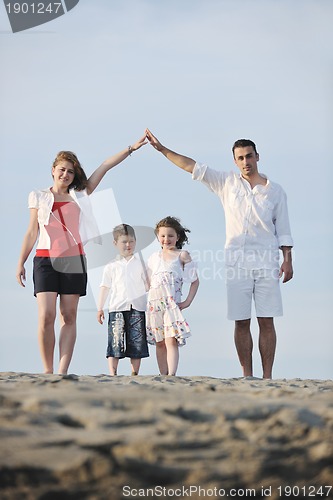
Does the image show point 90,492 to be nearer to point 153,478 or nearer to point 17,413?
point 153,478

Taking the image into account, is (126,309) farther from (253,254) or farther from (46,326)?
(253,254)

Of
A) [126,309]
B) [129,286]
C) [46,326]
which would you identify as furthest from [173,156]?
[46,326]

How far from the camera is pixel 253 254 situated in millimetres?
6562

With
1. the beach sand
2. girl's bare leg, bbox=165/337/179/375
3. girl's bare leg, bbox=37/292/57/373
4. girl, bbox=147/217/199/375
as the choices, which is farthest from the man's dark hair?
the beach sand

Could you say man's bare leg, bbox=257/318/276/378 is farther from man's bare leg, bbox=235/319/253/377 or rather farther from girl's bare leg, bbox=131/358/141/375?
girl's bare leg, bbox=131/358/141/375

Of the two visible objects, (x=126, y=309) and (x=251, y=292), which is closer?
(x=251, y=292)

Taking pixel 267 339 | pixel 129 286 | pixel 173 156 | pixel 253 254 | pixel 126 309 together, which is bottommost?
pixel 267 339

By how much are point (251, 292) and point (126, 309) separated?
1.53 meters

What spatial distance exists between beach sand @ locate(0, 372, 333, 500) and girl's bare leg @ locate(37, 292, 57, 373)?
3226 mm

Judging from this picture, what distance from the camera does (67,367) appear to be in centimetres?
628

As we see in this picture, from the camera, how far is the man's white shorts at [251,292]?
6.56 metres

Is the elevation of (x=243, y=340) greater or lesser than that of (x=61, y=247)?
lesser

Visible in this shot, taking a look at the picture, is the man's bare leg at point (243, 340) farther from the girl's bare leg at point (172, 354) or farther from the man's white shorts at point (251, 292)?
the girl's bare leg at point (172, 354)

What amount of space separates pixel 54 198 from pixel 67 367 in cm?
143
